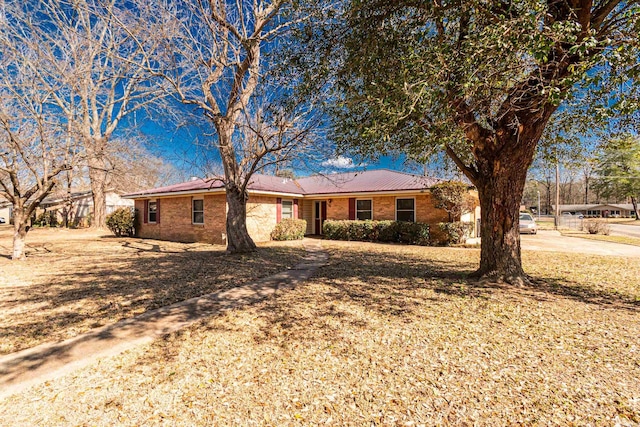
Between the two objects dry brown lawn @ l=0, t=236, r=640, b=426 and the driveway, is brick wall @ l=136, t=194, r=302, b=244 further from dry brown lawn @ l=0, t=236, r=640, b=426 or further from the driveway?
the driveway

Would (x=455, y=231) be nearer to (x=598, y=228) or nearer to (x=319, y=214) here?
(x=319, y=214)

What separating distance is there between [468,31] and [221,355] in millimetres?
5527

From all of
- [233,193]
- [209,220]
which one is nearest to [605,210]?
[209,220]

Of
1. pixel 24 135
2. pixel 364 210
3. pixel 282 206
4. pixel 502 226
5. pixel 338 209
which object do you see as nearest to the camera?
pixel 502 226

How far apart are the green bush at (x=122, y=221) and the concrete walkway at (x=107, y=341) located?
1551 centimetres

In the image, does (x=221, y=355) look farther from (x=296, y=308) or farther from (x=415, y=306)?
(x=415, y=306)

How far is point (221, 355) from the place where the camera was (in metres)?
3.34

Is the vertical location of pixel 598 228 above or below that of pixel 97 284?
above

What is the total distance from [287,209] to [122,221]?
33.2ft

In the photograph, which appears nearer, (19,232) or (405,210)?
(19,232)

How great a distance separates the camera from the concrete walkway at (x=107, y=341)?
3004mm

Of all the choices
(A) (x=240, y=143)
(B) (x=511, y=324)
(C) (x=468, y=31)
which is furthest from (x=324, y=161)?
(B) (x=511, y=324)

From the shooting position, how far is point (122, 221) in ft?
59.1

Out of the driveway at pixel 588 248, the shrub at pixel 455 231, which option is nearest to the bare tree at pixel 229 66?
the shrub at pixel 455 231
